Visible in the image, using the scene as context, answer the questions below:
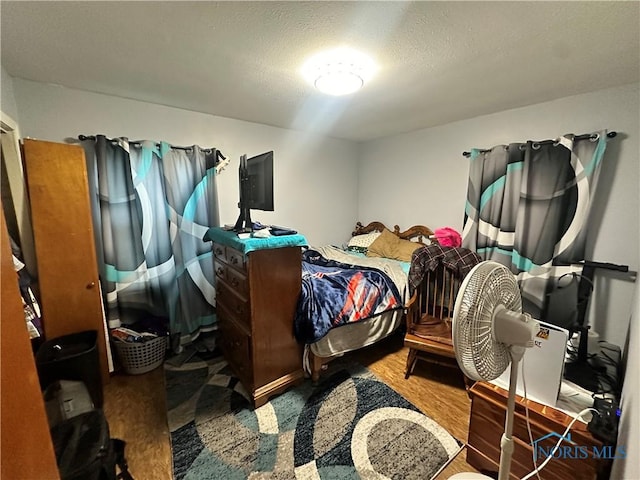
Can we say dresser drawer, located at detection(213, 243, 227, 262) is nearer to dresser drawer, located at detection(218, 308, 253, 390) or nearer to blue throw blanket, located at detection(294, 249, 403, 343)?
dresser drawer, located at detection(218, 308, 253, 390)

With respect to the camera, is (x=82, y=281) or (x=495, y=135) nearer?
(x=82, y=281)

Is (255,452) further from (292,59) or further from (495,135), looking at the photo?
(495,135)

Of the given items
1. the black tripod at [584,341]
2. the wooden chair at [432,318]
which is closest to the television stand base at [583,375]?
the black tripod at [584,341]

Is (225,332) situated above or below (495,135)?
below

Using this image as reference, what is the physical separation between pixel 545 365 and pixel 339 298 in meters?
1.23

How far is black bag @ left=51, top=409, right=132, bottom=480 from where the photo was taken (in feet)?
3.63

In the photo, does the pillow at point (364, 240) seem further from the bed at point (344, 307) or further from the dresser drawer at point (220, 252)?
the dresser drawer at point (220, 252)

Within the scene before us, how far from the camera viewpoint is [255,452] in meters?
1.52

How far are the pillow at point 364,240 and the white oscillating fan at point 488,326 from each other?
273cm

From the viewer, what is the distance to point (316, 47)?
1.51m

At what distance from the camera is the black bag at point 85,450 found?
1.11 metres

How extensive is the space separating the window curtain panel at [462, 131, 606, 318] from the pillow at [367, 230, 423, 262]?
2.51 feet

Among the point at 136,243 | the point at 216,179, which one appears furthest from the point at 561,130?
the point at 136,243

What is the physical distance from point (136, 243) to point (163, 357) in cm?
102
